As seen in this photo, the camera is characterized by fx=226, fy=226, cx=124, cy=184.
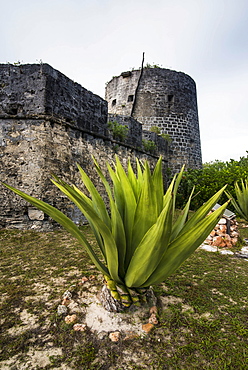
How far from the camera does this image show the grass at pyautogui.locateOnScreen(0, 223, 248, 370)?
1.16 metres

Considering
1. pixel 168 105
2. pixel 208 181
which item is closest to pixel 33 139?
pixel 208 181

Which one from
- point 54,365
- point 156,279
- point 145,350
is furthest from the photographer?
point 156,279

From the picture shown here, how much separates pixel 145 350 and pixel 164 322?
0.91 feet

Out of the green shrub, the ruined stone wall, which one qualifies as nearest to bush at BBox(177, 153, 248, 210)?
the green shrub

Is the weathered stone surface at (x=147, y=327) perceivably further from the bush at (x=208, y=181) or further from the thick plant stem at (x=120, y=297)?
the bush at (x=208, y=181)

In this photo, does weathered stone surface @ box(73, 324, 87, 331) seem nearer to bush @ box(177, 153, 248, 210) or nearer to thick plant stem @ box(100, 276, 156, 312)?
thick plant stem @ box(100, 276, 156, 312)

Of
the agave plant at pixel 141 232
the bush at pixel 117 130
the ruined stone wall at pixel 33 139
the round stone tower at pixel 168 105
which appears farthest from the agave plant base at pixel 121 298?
the round stone tower at pixel 168 105

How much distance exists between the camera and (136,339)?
4.34ft

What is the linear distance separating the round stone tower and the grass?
9.00m

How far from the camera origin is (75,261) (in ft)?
8.44

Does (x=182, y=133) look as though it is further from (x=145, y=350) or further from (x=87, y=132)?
(x=145, y=350)

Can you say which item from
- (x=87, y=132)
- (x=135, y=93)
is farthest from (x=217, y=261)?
(x=135, y=93)

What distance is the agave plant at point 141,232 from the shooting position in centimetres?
122

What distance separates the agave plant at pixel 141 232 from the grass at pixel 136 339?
12.0 inches
